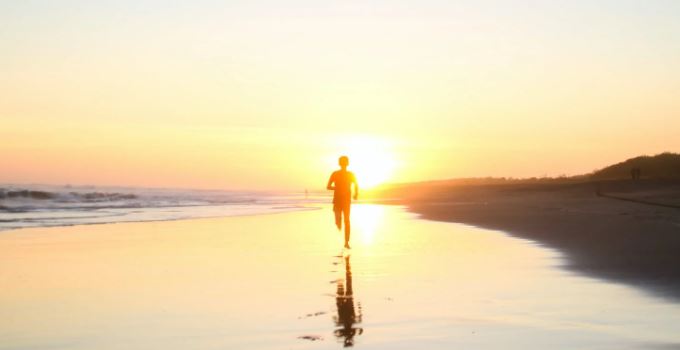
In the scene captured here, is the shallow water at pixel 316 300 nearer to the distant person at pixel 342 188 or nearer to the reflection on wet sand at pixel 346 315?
the reflection on wet sand at pixel 346 315

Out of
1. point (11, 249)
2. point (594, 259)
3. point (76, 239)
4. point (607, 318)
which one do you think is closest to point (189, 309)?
point (607, 318)

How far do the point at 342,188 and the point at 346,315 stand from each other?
9459 mm

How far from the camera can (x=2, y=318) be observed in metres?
7.66

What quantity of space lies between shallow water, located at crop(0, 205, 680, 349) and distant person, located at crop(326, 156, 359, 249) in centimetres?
165

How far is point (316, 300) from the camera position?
8695 mm

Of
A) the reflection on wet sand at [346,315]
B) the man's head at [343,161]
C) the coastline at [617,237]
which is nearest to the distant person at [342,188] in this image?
→ the man's head at [343,161]

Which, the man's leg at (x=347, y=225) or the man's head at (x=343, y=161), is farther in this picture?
the man's head at (x=343, y=161)

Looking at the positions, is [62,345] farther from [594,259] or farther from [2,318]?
[594,259]

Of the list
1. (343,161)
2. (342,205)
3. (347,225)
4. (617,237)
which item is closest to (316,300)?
(347,225)

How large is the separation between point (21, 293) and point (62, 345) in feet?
11.4

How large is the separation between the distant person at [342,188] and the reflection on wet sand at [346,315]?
6516mm

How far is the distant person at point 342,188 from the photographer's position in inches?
666

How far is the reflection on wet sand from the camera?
262 inches

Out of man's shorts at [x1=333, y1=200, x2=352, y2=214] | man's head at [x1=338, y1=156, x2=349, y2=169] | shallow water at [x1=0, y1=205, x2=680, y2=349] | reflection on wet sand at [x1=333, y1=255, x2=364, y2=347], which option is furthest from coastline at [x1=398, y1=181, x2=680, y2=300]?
man's head at [x1=338, y1=156, x2=349, y2=169]
